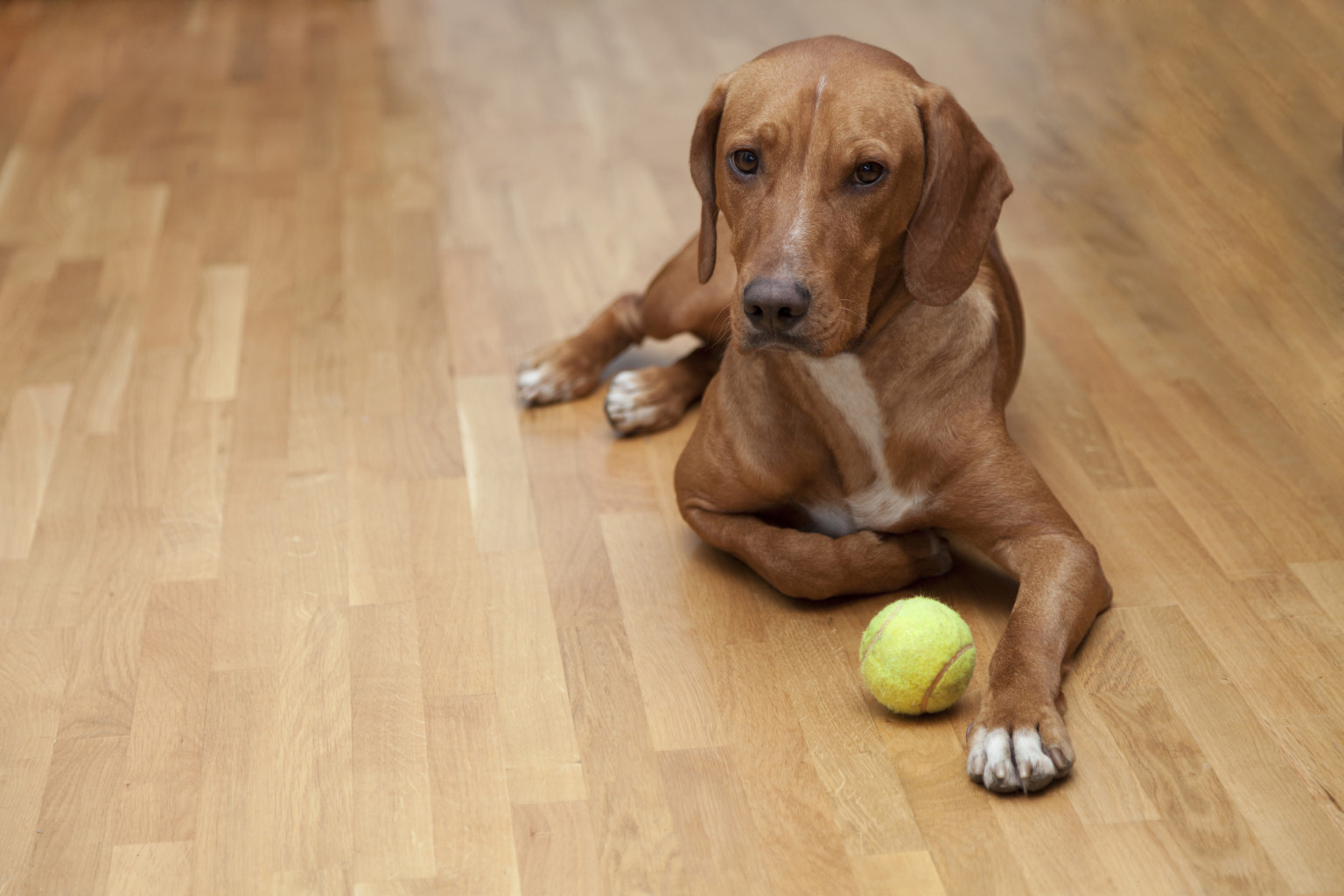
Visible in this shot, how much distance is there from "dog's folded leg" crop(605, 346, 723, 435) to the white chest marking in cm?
73

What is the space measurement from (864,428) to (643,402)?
78 centimetres

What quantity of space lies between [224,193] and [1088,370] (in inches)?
103

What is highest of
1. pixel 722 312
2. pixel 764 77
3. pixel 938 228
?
pixel 764 77

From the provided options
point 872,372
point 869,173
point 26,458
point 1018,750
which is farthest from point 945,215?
point 26,458

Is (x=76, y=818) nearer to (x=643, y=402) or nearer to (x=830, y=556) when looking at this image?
(x=830, y=556)

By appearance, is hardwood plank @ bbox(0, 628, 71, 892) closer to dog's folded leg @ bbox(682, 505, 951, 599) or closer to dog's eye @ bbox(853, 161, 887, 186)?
dog's folded leg @ bbox(682, 505, 951, 599)

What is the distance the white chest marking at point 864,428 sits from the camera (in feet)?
7.70

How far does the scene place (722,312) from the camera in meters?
2.91

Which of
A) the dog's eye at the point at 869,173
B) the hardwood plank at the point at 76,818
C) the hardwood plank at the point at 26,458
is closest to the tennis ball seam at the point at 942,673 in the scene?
the dog's eye at the point at 869,173

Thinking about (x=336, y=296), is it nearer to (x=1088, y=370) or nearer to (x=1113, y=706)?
(x=1088, y=370)

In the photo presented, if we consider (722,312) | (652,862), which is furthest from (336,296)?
(652,862)

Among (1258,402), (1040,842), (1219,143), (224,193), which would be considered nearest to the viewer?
(1040,842)

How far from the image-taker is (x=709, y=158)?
238 cm

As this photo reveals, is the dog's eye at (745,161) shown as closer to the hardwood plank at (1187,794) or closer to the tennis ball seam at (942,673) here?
the tennis ball seam at (942,673)
